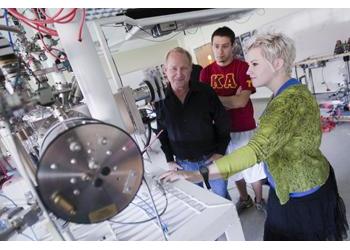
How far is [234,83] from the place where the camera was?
5.81 feet

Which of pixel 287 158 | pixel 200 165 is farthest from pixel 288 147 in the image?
pixel 200 165

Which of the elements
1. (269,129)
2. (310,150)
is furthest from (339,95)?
(269,129)

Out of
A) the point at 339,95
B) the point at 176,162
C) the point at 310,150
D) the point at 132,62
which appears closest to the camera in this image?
the point at 310,150

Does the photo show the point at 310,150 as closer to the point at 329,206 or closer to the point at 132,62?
the point at 329,206

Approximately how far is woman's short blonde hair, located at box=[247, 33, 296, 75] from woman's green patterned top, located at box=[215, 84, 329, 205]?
0.12 meters

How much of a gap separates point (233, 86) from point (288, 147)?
0.89 metres

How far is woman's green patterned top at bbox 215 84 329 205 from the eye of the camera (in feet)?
2.73

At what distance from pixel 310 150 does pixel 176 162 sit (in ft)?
3.04

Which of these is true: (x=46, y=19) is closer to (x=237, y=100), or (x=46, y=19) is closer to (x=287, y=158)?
(x=287, y=158)

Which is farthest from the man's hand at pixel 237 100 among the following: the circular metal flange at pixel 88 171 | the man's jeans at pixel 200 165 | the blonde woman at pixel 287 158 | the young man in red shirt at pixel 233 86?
the circular metal flange at pixel 88 171

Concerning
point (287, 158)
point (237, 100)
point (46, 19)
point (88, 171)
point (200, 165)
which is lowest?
point (200, 165)

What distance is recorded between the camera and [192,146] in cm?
161

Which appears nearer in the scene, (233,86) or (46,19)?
(46,19)

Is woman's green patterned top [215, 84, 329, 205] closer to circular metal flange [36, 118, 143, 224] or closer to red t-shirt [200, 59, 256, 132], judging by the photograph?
→ circular metal flange [36, 118, 143, 224]
